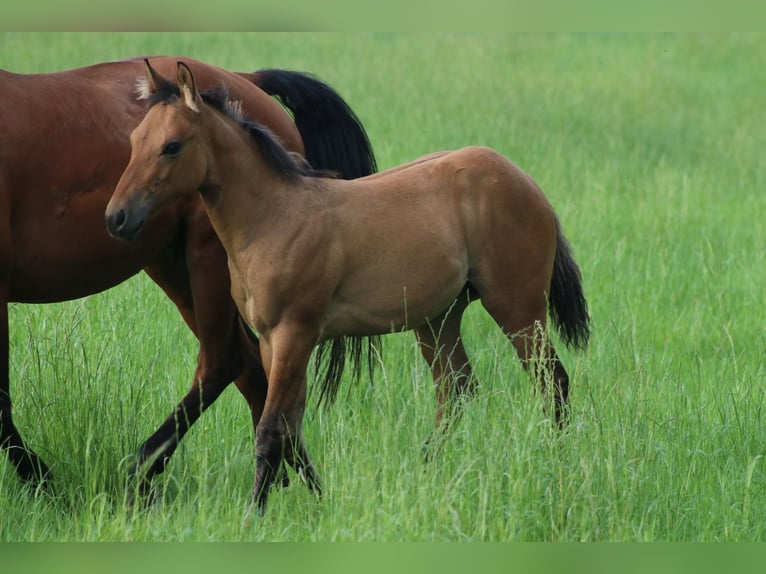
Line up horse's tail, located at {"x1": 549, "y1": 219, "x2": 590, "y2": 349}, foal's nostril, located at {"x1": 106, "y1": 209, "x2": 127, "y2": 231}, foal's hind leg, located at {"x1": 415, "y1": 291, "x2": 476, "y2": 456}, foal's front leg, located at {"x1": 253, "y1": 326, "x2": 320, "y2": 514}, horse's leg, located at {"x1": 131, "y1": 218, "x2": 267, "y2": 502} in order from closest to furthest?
1. foal's nostril, located at {"x1": 106, "y1": 209, "x2": 127, "y2": 231}
2. foal's front leg, located at {"x1": 253, "y1": 326, "x2": 320, "y2": 514}
3. horse's leg, located at {"x1": 131, "y1": 218, "x2": 267, "y2": 502}
4. foal's hind leg, located at {"x1": 415, "y1": 291, "x2": 476, "y2": 456}
5. horse's tail, located at {"x1": 549, "y1": 219, "x2": 590, "y2": 349}

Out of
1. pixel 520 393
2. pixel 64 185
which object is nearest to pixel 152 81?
pixel 64 185

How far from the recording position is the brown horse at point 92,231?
5320 millimetres

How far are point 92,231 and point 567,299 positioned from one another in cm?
230

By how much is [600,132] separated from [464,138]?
2118mm

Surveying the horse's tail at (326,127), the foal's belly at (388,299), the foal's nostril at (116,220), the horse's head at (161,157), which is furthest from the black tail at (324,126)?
the foal's nostril at (116,220)

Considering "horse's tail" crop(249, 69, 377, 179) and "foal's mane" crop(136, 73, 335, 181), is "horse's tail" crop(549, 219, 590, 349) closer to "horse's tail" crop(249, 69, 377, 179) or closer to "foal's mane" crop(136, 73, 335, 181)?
"horse's tail" crop(249, 69, 377, 179)

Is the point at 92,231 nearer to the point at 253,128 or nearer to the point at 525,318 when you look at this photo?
the point at 253,128

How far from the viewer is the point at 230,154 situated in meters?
5.01

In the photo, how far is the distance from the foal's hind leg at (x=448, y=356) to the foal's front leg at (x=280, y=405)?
88 centimetres

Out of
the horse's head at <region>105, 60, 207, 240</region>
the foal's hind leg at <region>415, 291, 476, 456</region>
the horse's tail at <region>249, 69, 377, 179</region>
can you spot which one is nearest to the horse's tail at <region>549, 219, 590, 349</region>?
the foal's hind leg at <region>415, 291, 476, 456</region>

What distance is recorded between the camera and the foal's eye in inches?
186

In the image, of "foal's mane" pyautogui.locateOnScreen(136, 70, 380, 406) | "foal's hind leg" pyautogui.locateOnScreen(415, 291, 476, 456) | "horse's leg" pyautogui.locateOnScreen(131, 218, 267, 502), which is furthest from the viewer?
"foal's hind leg" pyautogui.locateOnScreen(415, 291, 476, 456)

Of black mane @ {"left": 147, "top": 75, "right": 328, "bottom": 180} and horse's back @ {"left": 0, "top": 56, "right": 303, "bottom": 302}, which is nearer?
black mane @ {"left": 147, "top": 75, "right": 328, "bottom": 180}

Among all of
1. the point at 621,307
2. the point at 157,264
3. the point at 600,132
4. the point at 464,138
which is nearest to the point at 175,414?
the point at 157,264
